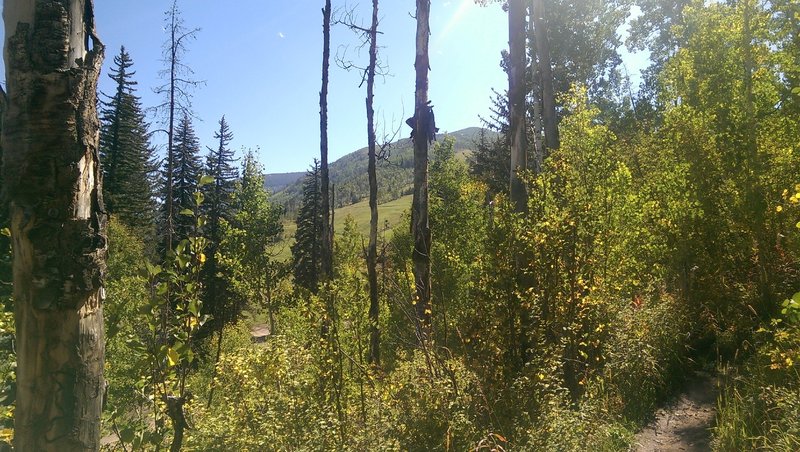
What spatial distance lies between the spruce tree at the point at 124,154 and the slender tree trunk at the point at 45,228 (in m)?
28.6

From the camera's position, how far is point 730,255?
6.76 meters

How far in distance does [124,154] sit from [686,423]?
32.6m

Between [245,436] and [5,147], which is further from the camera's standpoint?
[245,436]

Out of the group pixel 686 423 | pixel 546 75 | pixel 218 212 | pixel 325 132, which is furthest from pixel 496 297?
pixel 218 212

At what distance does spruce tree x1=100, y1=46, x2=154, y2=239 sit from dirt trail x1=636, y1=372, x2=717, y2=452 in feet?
93.8

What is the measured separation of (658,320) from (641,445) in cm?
243

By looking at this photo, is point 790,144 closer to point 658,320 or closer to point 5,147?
point 658,320

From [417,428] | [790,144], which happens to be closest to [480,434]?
[417,428]

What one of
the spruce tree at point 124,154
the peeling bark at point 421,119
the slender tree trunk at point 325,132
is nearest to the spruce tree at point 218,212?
the spruce tree at point 124,154

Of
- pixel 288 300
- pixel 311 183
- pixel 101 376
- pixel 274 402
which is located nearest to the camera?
pixel 101 376

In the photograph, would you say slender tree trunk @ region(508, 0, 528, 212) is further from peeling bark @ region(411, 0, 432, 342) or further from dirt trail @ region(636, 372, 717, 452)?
dirt trail @ region(636, 372, 717, 452)

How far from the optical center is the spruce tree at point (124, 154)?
2689cm

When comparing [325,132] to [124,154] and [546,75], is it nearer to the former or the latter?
[546,75]

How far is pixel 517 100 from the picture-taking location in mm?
6602
